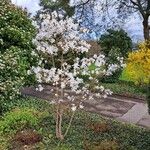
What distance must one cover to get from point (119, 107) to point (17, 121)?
667 cm

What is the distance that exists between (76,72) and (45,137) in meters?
2.44

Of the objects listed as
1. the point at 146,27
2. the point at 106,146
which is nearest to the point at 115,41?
the point at 146,27

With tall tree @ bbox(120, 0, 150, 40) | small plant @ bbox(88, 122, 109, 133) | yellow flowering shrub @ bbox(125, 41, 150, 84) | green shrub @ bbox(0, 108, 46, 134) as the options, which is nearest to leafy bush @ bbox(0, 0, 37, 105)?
green shrub @ bbox(0, 108, 46, 134)

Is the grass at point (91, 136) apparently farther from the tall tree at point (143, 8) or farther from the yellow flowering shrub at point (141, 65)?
the tall tree at point (143, 8)

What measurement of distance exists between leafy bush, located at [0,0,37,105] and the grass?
1.87 meters

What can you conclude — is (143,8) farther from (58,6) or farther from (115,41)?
(58,6)

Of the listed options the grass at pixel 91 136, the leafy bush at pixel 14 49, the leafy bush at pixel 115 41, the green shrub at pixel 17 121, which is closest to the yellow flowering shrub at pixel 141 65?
the grass at pixel 91 136

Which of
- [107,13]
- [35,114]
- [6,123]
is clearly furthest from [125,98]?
[107,13]

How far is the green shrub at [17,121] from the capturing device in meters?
15.5

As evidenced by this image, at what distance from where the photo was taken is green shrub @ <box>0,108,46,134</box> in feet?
51.0

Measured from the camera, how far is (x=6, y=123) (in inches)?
618

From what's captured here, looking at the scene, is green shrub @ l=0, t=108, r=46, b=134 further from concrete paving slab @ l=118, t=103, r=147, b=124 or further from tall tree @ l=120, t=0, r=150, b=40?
tall tree @ l=120, t=0, r=150, b=40

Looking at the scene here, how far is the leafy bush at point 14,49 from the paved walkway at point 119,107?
1.62 m

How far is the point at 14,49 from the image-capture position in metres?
21.0
